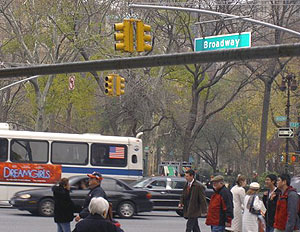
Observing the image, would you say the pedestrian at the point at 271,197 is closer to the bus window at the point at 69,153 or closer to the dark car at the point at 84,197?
the dark car at the point at 84,197

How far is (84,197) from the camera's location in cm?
2394

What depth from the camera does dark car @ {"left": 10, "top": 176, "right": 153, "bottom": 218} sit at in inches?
931

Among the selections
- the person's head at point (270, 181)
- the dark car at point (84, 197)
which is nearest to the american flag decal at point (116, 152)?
the dark car at point (84, 197)

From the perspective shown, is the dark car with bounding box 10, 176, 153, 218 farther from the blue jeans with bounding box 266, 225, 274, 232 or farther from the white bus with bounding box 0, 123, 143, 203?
the blue jeans with bounding box 266, 225, 274, 232

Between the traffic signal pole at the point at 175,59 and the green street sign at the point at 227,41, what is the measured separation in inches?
473

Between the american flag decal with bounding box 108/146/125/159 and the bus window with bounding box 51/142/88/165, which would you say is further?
the american flag decal with bounding box 108/146/125/159

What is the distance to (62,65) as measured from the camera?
1129 cm

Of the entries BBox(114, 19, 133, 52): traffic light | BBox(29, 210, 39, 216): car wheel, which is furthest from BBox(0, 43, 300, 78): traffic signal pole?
BBox(29, 210, 39, 216): car wheel

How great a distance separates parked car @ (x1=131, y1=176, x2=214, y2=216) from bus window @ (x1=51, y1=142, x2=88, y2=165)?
391cm

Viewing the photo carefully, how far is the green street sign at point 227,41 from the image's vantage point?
75.1 ft

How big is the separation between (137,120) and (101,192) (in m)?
36.0

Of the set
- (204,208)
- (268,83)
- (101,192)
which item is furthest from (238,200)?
(268,83)

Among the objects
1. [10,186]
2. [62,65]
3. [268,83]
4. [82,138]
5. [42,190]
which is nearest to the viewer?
[62,65]

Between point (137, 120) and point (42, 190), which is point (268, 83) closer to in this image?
point (137, 120)
